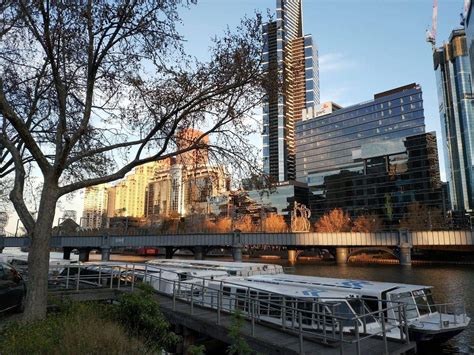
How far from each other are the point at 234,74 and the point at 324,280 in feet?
41.1

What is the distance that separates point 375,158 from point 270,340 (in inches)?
5473

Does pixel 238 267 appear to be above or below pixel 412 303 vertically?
above

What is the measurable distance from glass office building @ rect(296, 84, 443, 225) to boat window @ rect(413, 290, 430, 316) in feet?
376

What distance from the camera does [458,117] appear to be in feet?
598

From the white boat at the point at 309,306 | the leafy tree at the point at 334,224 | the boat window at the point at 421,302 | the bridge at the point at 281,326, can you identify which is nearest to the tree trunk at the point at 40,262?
the bridge at the point at 281,326

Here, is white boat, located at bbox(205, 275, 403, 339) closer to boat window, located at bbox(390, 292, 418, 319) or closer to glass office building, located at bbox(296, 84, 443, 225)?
boat window, located at bbox(390, 292, 418, 319)

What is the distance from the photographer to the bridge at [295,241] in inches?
2805

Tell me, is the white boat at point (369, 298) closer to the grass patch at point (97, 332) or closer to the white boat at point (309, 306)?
the white boat at point (309, 306)

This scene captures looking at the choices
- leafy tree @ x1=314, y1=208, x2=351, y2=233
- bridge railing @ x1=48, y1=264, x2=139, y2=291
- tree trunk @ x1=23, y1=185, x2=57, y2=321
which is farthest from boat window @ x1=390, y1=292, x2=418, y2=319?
leafy tree @ x1=314, y1=208, x2=351, y2=233

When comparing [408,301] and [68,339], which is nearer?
[68,339]

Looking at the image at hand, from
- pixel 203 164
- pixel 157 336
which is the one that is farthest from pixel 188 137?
pixel 157 336

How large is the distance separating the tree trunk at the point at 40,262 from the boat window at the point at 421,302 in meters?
16.7

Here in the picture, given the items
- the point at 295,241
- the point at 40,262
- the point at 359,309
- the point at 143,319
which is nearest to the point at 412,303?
the point at 359,309

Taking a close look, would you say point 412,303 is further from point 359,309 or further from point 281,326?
point 281,326
